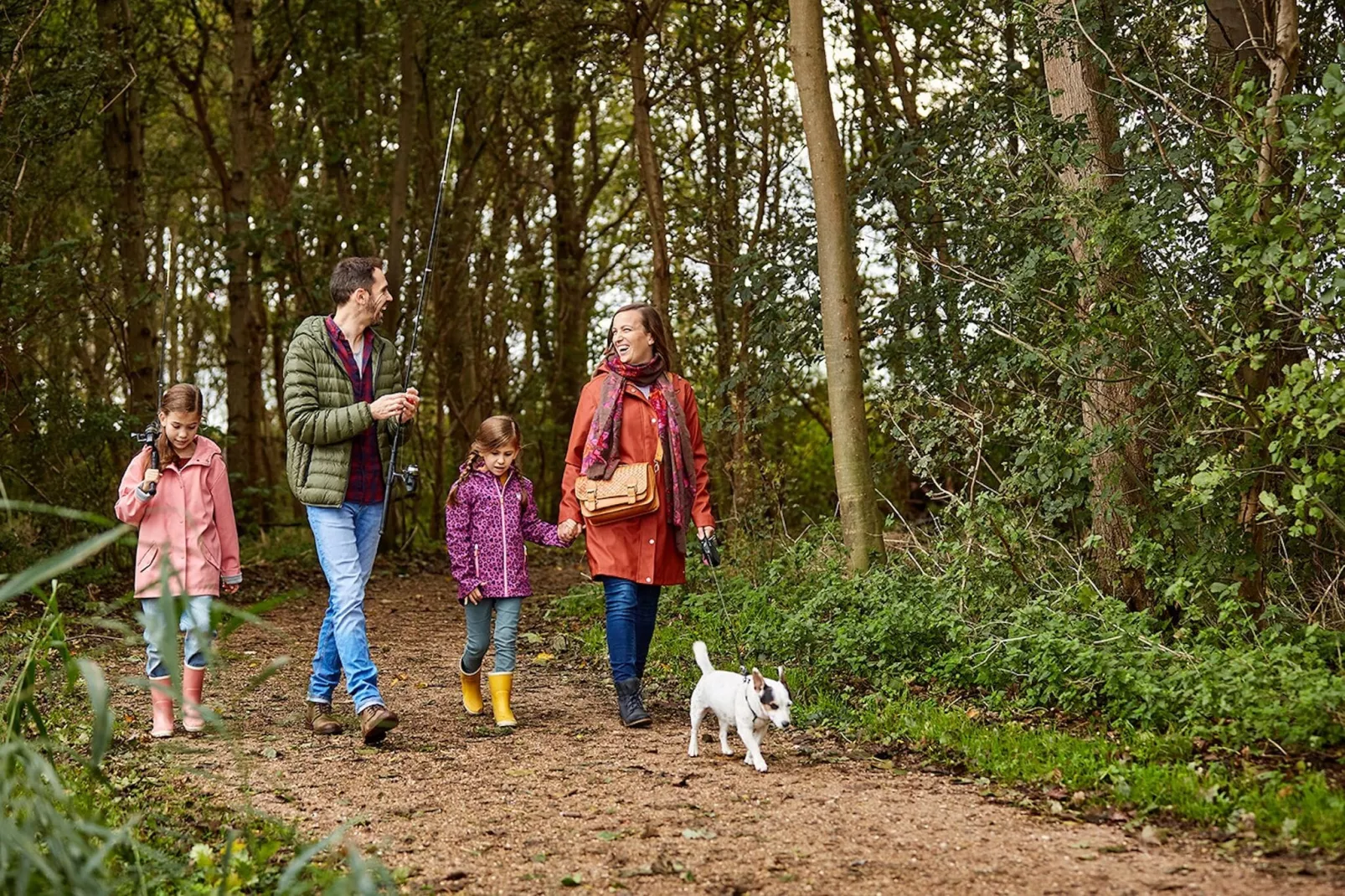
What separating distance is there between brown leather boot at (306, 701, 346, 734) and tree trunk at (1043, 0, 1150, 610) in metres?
4.05

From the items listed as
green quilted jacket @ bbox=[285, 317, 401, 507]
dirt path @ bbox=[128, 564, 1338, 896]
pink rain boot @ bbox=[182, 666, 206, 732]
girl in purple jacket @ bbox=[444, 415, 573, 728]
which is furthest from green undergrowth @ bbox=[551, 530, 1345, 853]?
pink rain boot @ bbox=[182, 666, 206, 732]

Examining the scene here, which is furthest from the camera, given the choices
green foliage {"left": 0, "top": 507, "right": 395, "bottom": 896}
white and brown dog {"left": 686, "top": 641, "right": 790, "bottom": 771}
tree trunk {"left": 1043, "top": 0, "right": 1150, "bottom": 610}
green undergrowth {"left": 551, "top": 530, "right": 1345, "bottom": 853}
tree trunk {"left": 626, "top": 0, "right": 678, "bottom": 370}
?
tree trunk {"left": 626, "top": 0, "right": 678, "bottom": 370}

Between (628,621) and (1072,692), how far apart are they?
2.10 meters

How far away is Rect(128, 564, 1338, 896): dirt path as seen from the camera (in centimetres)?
432

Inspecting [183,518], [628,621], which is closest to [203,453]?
[183,518]

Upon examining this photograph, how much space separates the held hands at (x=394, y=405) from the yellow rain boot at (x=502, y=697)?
1.40 metres

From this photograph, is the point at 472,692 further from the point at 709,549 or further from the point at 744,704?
the point at 744,704

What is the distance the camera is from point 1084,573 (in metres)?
7.38

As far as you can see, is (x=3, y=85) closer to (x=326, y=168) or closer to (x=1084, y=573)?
(x=326, y=168)

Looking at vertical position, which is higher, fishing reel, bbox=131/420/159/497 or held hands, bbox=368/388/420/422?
held hands, bbox=368/388/420/422

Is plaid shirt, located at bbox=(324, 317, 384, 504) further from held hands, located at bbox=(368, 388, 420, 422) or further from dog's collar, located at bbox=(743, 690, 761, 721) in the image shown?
dog's collar, located at bbox=(743, 690, 761, 721)

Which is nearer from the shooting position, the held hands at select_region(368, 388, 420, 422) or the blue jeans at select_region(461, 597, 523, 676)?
the held hands at select_region(368, 388, 420, 422)

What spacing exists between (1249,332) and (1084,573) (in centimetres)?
165

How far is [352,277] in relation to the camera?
6691 millimetres
